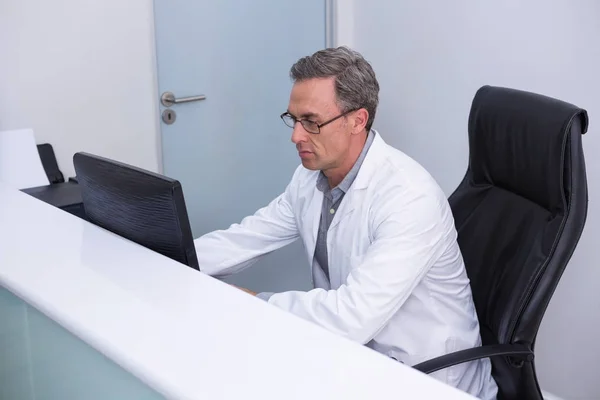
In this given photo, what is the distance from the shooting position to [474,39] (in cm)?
243

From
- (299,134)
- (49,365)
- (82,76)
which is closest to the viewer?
(49,365)

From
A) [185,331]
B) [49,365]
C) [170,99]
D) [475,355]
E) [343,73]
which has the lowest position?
[475,355]

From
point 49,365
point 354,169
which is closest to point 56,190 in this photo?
point 354,169

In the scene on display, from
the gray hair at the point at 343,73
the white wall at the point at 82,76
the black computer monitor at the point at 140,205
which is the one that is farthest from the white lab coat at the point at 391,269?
the white wall at the point at 82,76

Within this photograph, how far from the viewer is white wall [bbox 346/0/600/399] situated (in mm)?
2170

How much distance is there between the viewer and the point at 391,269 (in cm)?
139

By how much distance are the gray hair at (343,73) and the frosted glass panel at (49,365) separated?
31.3 inches

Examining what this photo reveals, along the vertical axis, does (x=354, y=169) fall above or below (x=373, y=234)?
above

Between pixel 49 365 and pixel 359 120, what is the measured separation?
866 millimetres

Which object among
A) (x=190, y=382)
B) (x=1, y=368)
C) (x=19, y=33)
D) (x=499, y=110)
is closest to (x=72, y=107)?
(x=19, y=33)

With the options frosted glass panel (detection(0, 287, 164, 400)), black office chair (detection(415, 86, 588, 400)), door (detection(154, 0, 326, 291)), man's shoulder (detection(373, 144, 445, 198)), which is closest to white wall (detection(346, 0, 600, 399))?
door (detection(154, 0, 326, 291))

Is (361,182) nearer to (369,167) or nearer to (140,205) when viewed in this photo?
(369,167)

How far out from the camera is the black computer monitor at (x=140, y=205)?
3.67 ft

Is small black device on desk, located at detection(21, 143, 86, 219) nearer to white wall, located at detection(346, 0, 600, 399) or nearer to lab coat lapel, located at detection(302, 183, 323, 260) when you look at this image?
lab coat lapel, located at detection(302, 183, 323, 260)
